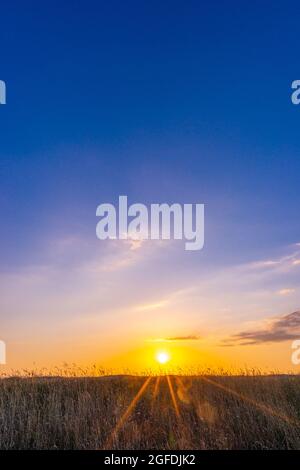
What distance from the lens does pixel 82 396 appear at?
17.9 m

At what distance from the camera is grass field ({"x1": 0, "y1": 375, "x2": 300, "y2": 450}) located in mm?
13844

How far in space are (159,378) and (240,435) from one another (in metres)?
11.1

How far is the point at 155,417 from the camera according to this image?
1620 centimetres

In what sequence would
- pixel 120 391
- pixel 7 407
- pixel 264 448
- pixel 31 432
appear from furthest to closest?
pixel 120 391
pixel 7 407
pixel 31 432
pixel 264 448

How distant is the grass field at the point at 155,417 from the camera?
1384cm

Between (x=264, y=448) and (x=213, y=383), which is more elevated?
(x=213, y=383)

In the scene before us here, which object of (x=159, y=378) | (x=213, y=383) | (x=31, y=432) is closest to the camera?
(x=31, y=432)

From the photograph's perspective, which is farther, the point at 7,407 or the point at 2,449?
the point at 7,407

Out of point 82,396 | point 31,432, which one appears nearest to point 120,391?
point 82,396
